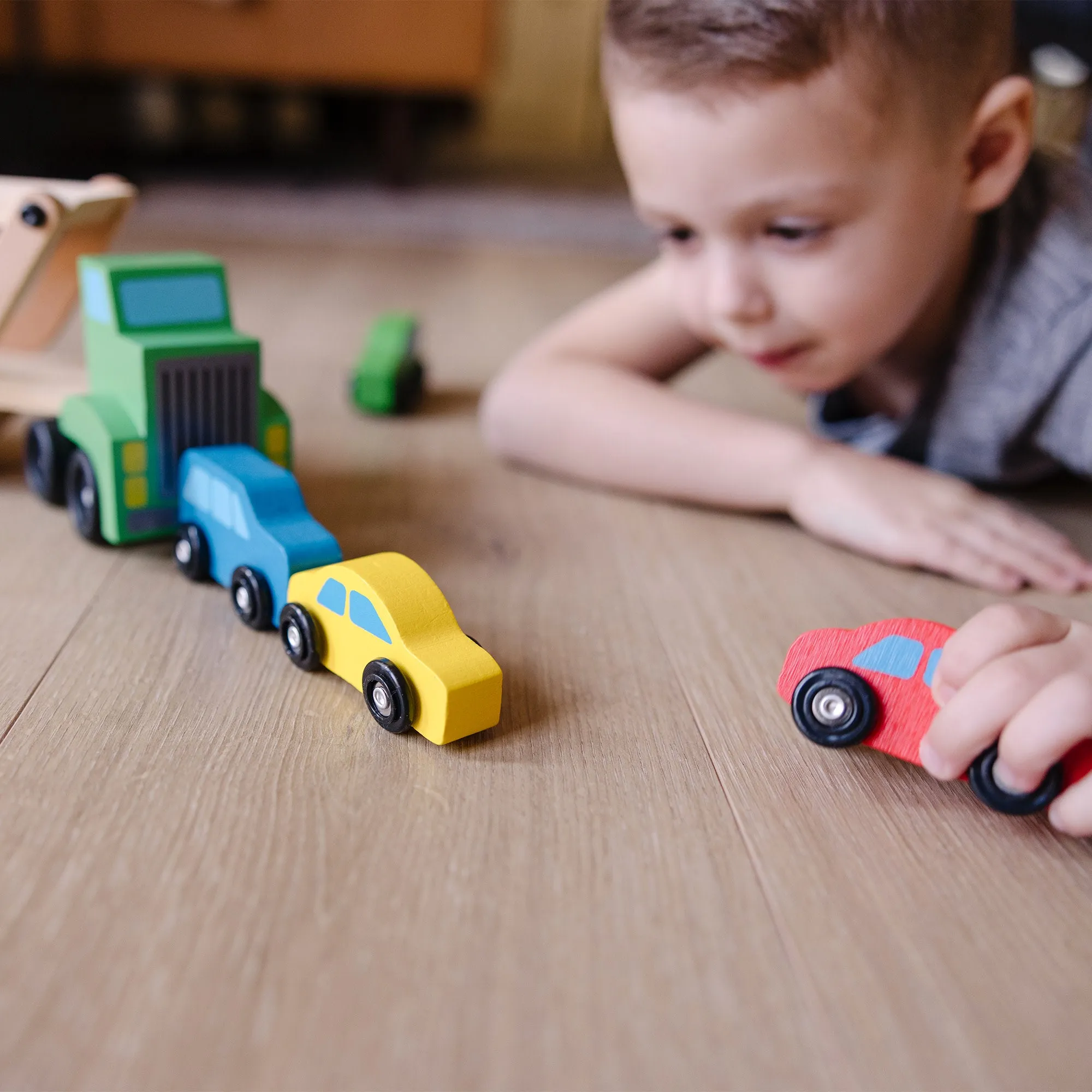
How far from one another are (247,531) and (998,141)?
571 mm

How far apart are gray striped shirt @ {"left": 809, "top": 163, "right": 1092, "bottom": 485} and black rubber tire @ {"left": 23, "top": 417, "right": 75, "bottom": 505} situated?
643 mm

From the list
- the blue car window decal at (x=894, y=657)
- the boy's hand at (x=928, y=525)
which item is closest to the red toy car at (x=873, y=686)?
the blue car window decal at (x=894, y=657)

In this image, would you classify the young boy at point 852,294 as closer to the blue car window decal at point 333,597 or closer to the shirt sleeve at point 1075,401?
the shirt sleeve at point 1075,401

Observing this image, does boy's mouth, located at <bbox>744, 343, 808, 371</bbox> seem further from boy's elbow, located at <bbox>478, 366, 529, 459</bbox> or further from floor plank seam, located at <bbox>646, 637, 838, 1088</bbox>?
floor plank seam, located at <bbox>646, 637, 838, 1088</bbox>

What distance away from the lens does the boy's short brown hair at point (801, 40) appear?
2.13 feet

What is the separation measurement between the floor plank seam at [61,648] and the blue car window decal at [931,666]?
1.32ft

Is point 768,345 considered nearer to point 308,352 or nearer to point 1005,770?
point 1005,770

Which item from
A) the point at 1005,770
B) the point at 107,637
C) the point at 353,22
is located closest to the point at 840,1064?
the point at 1005,770

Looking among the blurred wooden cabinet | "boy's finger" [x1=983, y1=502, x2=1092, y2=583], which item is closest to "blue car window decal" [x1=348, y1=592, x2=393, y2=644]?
"boy's finger" [x1=983, y1=502, x2=1092, y2=583]

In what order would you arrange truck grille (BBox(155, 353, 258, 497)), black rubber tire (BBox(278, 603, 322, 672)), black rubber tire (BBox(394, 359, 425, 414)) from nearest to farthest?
black rubber tire (BBox(278, 603, 322, 672)) < truck grille (BBox(155, 353, 258, 497)) < black rubber tire (BBox(394, 359, 425, 414))

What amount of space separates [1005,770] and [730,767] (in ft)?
0.38

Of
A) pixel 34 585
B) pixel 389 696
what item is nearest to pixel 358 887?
pixel 389 696

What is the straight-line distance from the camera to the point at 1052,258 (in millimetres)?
831

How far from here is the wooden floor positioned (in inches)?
13.7
